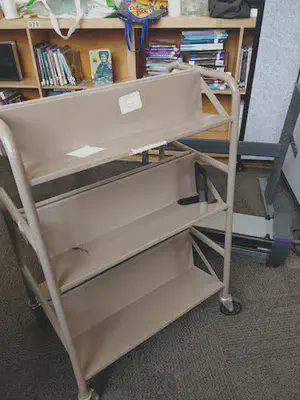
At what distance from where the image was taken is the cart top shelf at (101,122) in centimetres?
87

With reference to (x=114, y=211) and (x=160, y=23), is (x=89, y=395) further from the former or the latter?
Answer: (x=160, y=23)

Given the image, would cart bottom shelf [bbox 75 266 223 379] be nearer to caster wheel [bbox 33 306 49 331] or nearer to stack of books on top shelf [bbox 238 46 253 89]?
caster wheel [bbox 33 306 49 331]

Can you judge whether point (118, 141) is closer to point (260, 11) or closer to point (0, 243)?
point (0, 243)

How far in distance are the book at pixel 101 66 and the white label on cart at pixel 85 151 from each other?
2.07 meters

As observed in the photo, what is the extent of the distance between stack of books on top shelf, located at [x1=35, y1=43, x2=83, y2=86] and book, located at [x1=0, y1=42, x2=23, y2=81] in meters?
0.28

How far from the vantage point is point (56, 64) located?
2.76 meters

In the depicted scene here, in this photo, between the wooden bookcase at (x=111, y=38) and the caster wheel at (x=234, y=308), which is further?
the wooden bookcase at (x=111, y=38)

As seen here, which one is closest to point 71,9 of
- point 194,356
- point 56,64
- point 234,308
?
point 56,64

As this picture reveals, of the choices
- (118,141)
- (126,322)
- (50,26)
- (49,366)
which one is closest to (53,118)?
(118,141)

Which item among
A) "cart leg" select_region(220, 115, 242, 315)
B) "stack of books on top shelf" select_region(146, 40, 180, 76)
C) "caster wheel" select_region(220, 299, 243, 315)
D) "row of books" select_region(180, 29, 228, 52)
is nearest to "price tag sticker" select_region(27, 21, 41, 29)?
"stack of books on top shelf" select_region(146, 40, 180, 76)

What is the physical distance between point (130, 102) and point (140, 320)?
0.91 meters

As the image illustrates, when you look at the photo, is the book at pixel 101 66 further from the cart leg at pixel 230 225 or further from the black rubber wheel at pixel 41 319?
the black rubber wheel at pixel 41 319

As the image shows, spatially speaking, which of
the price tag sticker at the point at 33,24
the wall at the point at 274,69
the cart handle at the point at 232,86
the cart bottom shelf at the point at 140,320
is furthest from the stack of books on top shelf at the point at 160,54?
the cart bottom shelf at the point at 140,320

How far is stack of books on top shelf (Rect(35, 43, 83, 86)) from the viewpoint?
2.69m
